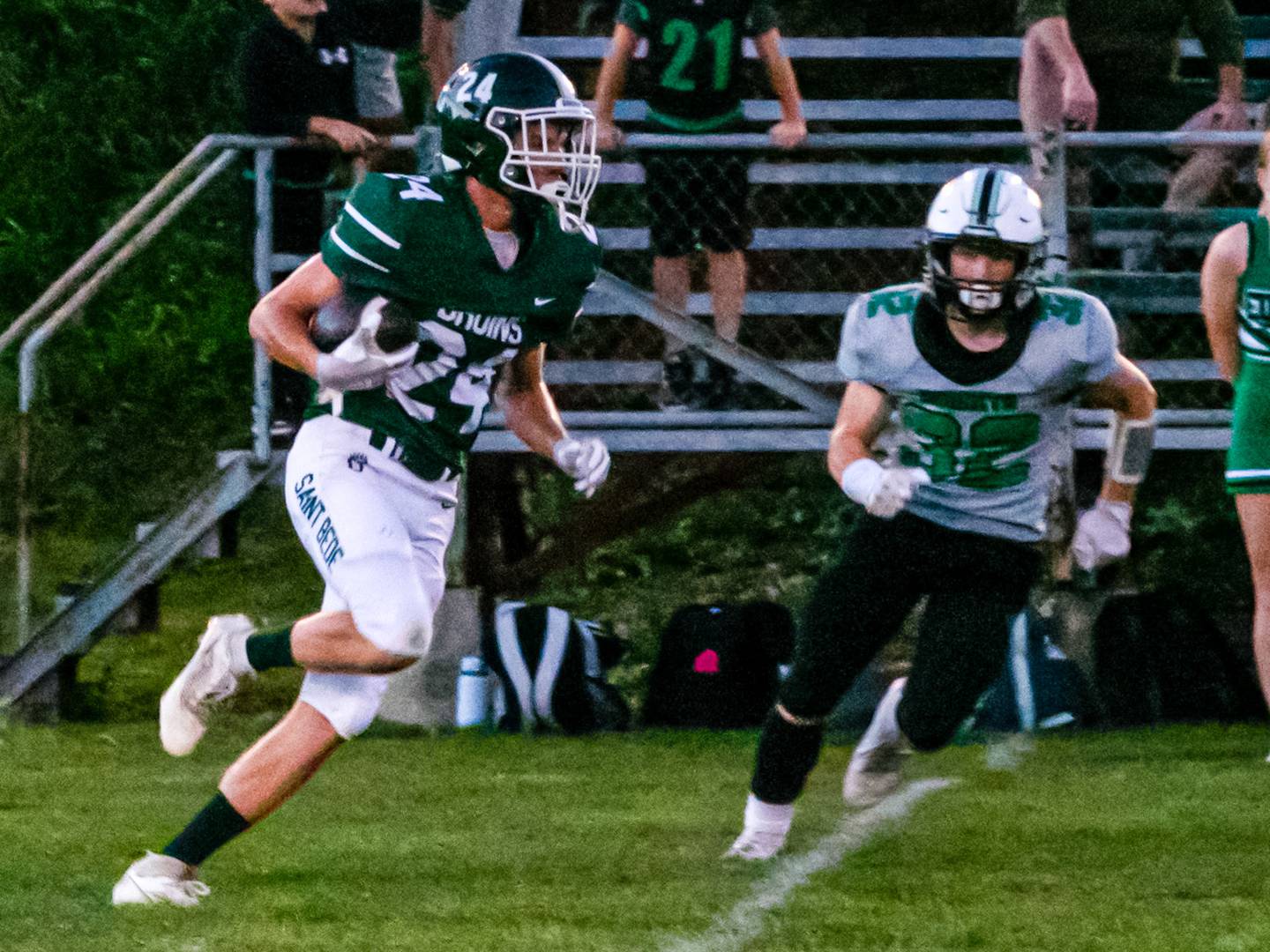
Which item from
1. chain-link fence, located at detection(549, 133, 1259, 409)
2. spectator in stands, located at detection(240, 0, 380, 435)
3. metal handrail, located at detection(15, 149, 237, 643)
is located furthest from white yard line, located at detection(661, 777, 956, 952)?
metal handrail, located at detection(15, 149, 237, 643)

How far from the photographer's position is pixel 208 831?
16.9 ft

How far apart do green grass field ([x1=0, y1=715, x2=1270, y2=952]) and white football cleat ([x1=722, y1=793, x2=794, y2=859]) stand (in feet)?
0.31

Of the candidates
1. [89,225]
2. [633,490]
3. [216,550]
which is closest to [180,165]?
[216,550]

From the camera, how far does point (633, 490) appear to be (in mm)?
10461

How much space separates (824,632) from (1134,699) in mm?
2928

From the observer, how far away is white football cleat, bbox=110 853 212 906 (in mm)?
5176

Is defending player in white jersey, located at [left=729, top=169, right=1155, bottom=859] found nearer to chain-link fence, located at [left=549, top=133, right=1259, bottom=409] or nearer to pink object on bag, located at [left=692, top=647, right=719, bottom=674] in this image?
chain-link fence, located at [left=549, top=133, right=1259, bottom=409]

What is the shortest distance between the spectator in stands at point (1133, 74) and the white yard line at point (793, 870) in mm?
2559

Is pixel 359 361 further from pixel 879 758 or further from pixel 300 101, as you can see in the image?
pixel 300 101

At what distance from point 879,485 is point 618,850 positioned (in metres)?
1.35

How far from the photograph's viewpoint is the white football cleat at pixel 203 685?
5.40m

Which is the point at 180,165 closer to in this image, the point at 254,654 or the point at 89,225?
the point at 254,654

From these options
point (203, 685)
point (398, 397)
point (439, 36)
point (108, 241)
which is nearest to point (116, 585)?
point (108, 241)

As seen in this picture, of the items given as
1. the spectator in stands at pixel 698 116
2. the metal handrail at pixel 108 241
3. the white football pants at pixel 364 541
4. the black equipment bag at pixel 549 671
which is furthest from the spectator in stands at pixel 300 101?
the white football pants at pixel 364 541
